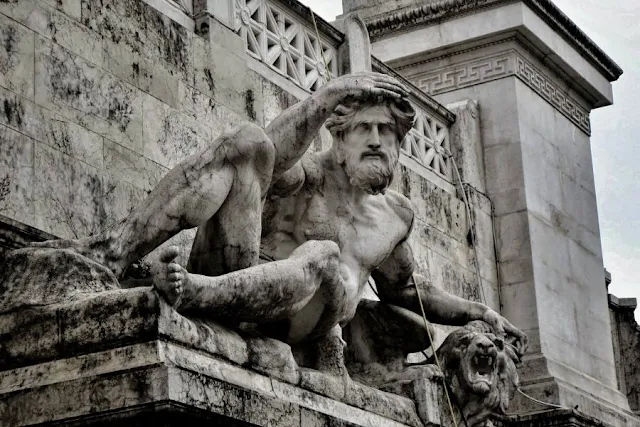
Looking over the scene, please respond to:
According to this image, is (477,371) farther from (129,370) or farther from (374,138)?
(129,370)

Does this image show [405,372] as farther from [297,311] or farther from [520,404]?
[520,404]

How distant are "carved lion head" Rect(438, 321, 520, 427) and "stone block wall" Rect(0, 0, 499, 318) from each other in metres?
1.97

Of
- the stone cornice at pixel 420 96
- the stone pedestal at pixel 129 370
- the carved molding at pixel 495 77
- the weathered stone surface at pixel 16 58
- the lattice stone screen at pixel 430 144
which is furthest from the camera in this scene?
the carved molding at pixel 495 77

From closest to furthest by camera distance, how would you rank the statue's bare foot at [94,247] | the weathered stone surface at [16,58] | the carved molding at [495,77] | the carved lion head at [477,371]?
the statue's bare foot at [94,247]
the weathered stone surface at [16,58]
the carved lion head at [477,371]
the carved molding at [495,77]

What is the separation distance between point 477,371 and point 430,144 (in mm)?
4558

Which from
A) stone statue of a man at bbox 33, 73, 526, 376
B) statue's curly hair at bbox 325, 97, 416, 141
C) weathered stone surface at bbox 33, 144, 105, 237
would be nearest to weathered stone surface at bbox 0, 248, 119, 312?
stone statue of a man at bbox 33, 73, 526, 376

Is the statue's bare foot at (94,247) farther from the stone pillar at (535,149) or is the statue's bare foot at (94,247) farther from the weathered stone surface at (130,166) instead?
the stone pillar at (535,149)

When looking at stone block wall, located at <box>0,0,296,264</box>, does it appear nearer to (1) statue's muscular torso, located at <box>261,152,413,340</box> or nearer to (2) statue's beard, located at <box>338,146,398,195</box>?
(1) statue's muscular torso, located at <box>261,152,413,340</box>

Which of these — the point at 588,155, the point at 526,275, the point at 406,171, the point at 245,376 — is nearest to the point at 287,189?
the point at 245,376

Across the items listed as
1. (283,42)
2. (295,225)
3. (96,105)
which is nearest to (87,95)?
(96,105)

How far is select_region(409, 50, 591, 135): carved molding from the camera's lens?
1639 cm

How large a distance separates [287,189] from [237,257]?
1086mm

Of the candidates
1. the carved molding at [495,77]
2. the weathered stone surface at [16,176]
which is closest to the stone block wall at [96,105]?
the weathered stone surface at [16,176]

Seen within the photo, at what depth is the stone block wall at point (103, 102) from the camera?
10.4 metres
